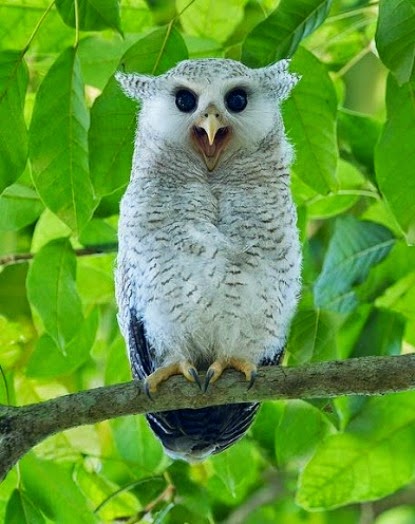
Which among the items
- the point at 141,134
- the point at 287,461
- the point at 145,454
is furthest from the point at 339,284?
the point at 145,454

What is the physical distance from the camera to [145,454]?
3324 millimetres

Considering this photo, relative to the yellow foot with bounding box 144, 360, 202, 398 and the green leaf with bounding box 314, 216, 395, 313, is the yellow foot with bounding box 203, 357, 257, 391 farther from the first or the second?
the green leaf with bounding box 314, 216, 395, 313

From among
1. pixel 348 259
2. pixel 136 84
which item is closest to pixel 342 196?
pixel 348 259

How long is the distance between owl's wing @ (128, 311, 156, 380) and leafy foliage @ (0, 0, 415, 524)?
8.9 inches

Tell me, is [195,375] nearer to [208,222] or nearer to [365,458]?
[208,222]

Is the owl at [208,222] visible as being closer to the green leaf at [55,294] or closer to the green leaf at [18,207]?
the green leaf at [55,294]

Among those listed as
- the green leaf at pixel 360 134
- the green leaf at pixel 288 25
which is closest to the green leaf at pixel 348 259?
the green leaf at pixel 360 134

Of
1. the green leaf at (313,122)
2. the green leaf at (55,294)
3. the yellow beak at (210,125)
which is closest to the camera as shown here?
the yellow beak at (210,125)

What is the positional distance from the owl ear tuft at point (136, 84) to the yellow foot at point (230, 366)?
1.91ft

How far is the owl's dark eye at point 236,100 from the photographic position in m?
2.34

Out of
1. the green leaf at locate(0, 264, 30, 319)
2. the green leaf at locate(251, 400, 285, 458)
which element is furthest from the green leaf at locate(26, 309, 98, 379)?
the green leaf at locate(251, 400, 285, 458)

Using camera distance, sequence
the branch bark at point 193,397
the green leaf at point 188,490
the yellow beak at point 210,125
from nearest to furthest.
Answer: the branch bark at point 193,397 → the yellow beak at point 210,125 → the green leaf at point 188,490

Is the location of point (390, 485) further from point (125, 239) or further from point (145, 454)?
point (125, 239)

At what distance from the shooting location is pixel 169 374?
228 centimetres
